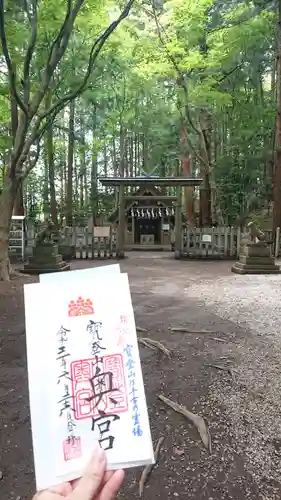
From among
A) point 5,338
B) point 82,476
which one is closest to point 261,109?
point 5,338

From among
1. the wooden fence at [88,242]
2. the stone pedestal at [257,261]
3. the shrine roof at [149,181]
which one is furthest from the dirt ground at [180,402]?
the shrine roof at [149,181]

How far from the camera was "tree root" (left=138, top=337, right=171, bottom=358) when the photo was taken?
452 cm

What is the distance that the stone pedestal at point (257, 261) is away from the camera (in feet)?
35.0

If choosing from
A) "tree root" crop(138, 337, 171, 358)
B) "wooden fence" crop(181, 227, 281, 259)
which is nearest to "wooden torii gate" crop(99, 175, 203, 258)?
"wooden fence" crop(181, 227, 281, 259)

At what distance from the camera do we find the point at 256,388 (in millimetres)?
3723

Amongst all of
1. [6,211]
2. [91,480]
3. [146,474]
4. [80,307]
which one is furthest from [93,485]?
[6,211]

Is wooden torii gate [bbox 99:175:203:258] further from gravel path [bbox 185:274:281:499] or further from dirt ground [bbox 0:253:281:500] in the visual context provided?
dirt ground [bbox 0:253:281:500]

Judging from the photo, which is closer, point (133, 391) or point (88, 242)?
point (133, 391)

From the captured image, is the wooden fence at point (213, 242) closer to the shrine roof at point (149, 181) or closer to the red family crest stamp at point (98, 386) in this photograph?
the shrine roof at point (149, 181)

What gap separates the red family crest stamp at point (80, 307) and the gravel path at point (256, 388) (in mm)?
2041

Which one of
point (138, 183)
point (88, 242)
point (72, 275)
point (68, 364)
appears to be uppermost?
point (138, 183)

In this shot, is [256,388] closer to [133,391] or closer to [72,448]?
[133,391]

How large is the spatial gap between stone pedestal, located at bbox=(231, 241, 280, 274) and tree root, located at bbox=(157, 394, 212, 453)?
762cm

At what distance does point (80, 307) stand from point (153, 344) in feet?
11.9
